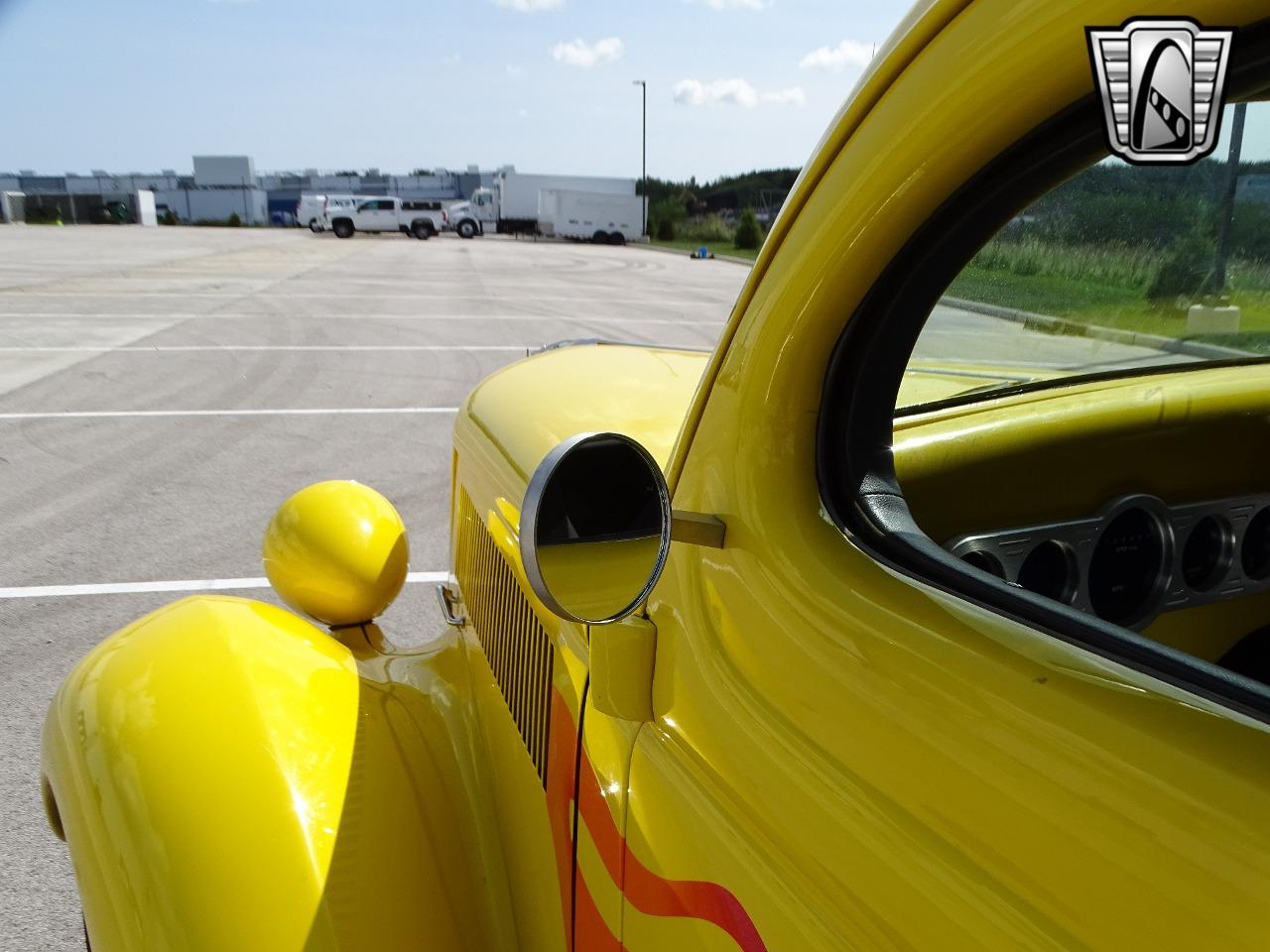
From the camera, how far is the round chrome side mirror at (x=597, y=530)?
98 centimetres

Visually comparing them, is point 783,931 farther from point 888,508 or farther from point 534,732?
point 534,732

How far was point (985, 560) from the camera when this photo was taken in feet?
4.47

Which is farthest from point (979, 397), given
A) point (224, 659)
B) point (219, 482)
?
point (219, 482)

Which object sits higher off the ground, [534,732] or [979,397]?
[979,397]

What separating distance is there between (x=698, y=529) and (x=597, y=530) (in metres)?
0.11

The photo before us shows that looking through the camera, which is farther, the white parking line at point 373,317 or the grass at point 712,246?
the grass at point 712,246

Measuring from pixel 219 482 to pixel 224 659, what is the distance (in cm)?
491

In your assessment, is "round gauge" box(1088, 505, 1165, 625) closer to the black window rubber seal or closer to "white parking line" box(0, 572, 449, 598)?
the black window rubber seal

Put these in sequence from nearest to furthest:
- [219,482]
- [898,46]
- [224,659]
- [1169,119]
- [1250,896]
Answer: [1250,896]
[1169,119]
[898,46]
[224,659]
[219,482]

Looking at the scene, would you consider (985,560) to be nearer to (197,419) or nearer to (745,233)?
(197,419)

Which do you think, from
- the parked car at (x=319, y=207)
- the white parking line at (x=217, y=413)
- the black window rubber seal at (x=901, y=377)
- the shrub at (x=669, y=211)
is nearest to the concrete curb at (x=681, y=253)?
the shrub at (x=669, y=211)

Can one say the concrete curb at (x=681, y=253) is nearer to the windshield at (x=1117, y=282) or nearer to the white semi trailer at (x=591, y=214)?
the white semi trailer at (x=591, y=214)

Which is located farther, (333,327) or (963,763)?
(333,327)

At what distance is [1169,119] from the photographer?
0.73m
